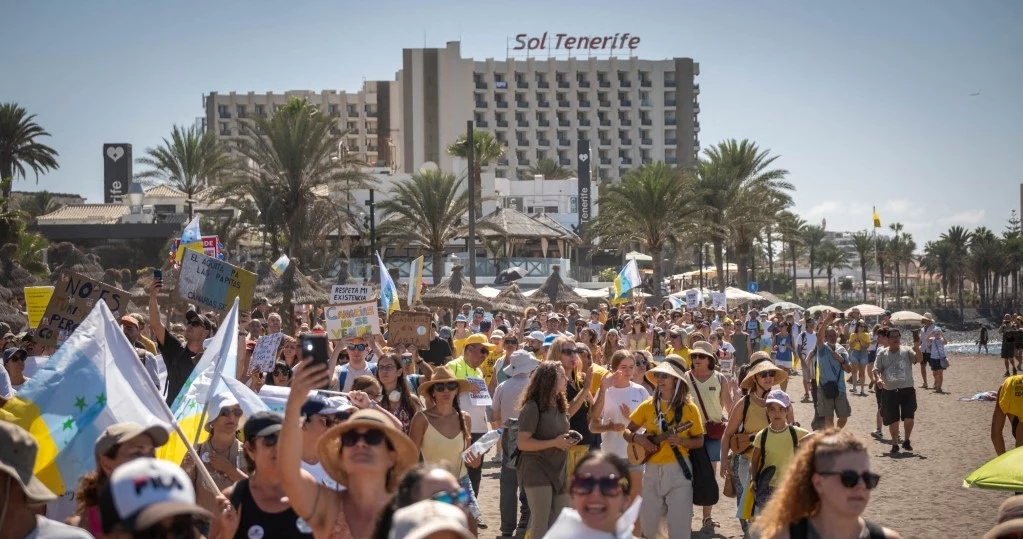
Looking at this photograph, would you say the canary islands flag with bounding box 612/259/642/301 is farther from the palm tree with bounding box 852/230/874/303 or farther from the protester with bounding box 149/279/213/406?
the palm tree with bounding box 852/230/874/303

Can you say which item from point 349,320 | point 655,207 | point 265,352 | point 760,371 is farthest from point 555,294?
point 760,371

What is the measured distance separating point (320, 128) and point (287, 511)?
1395 inches

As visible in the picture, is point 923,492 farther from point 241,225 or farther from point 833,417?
point 241,225

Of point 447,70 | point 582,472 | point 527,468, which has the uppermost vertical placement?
point 447,70

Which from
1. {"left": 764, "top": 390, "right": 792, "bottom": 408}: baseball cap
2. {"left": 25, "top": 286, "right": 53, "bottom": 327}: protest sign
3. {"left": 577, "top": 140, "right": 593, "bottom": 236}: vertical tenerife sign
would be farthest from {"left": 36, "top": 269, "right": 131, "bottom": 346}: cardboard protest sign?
{"left": 577, "top": 140, "right": 593, "bottom": 236}: vertical tenerife sign

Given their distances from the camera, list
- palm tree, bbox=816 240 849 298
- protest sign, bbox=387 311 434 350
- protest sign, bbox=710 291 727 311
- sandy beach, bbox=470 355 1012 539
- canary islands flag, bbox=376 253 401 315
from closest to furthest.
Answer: sandy beach, bbox=470 355 1012 539 → protest sign, bbox=387 311 434 350 → canary islands flag, bbox=376 253 401 315 → protest sign, bbox=710 291 727 311 → palm tree, bbox=816 240 849 298

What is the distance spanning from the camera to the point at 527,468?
8766 millimetres

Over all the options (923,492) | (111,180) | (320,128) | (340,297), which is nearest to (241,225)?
(320,128)

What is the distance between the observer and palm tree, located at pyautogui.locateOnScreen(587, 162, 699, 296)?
144ft

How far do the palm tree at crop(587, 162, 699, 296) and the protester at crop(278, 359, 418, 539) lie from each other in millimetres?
39528

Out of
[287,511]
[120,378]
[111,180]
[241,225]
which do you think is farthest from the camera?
[111,180]

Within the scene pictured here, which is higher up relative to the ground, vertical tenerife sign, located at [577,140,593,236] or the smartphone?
vertical tenerife sign, located at [577,140,593,236]

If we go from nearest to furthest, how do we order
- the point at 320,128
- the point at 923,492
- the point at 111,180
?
the point at 923,492 < the point at 320,128 < the point at 111,180

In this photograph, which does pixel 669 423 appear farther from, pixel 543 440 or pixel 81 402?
pixel 81 402
